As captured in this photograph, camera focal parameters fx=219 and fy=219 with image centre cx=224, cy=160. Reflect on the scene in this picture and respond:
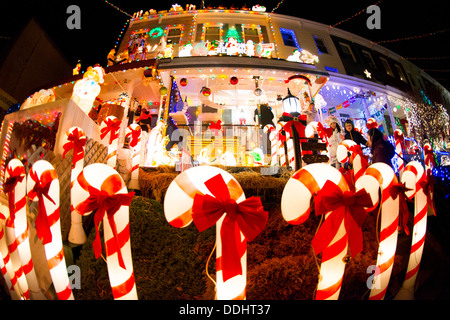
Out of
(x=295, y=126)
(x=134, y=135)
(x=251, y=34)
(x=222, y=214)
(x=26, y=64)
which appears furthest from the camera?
(x=26, y=64)

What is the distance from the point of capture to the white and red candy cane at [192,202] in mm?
1907

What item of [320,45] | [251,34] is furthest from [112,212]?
[320,45]

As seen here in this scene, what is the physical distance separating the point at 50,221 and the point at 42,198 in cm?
28

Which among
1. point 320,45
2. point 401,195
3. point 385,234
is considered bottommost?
point 385,234

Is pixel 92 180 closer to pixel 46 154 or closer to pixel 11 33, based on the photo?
pixel 46 154

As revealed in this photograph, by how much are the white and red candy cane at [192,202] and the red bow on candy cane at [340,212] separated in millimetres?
756

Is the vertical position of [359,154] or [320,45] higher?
[320,45]

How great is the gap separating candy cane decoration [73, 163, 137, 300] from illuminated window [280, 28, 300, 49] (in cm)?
1330

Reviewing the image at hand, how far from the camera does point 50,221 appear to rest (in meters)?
2.50

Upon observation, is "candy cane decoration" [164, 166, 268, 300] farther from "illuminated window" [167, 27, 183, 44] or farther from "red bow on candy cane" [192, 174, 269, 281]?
"illuminated window" [167, 27, 183, 44]

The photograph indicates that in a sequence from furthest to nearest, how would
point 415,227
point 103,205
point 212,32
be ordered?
1. point 212,32
2. point 415,227
3. point 103,205

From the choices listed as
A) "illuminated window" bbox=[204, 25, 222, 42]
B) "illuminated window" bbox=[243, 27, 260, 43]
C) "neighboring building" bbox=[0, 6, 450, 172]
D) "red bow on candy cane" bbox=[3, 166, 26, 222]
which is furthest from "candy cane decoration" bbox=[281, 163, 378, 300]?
"illuminated window" bbox=[243, 27, 260, 43]

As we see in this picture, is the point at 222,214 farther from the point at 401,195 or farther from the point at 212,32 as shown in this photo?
the point at 212,32

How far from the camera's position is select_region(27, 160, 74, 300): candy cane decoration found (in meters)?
2.39
